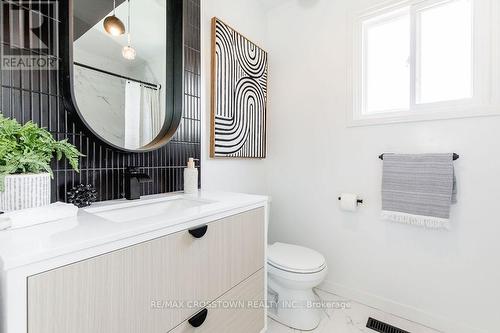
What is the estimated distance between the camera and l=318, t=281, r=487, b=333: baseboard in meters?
Answer: 1.46

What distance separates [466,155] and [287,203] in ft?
4.13

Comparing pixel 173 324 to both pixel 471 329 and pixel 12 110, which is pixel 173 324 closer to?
pixel 12 110

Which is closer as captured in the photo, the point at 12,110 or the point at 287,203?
the point at 12,110

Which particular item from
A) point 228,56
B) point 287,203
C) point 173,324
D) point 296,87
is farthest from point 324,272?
point 228,56

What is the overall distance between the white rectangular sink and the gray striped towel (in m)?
1.26

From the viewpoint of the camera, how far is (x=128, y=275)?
2.27ft

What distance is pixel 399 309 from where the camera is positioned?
1622mm

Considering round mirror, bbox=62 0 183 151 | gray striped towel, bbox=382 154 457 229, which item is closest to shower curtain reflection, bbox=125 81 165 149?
round mirror, bbox=62 0 183 151

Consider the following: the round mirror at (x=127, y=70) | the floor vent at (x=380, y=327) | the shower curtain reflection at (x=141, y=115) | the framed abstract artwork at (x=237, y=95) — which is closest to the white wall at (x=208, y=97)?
the framed abstract artwork at (x=237, y=95)

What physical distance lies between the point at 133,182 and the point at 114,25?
2.56 feet

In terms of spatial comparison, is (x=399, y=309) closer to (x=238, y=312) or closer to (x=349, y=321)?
(x=349, y=321)

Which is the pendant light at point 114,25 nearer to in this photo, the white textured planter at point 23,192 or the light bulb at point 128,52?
the light bulb at point 128,52

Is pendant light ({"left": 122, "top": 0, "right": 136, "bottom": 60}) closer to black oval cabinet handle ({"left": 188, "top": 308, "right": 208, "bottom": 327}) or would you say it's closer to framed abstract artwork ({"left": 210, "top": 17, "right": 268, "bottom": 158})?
framed abstract artwork ({"left": 210, "top": 17, "right": 268, "bottom": 158})

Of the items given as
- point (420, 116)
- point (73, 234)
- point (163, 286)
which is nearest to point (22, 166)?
point (73, 234)
